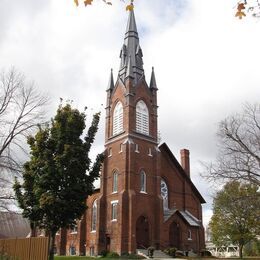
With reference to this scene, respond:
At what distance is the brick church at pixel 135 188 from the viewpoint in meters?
36.7

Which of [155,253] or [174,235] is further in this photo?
[174,235]

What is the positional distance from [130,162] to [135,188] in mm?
2587

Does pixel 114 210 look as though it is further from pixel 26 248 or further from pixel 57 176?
pixel 26 248

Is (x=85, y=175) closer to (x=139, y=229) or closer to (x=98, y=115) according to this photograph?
(x=98, y=115)

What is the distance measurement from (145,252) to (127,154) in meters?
9.44

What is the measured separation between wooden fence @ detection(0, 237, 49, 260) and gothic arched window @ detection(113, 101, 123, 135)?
21199mm

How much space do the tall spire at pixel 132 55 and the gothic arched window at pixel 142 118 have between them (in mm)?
2789

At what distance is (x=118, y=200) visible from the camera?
36625 mm

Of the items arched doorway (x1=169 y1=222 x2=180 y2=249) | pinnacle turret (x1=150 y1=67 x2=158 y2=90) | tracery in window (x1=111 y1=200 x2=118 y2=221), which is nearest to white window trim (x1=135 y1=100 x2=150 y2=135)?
pinnacle turret (x1=150 y1=67 x2=158 y2=90)

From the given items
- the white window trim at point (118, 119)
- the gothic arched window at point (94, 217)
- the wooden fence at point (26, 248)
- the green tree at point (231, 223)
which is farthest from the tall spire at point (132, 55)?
the wooden fence at point (26, 248)

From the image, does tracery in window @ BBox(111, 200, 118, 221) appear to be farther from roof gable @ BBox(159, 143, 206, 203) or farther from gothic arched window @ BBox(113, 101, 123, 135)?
roof gable @ BBox(159, 143, 206, 203)

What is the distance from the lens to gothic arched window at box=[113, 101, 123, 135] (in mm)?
40959

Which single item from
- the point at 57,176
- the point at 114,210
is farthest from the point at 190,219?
the point at 57,176

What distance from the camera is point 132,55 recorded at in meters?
44.1
